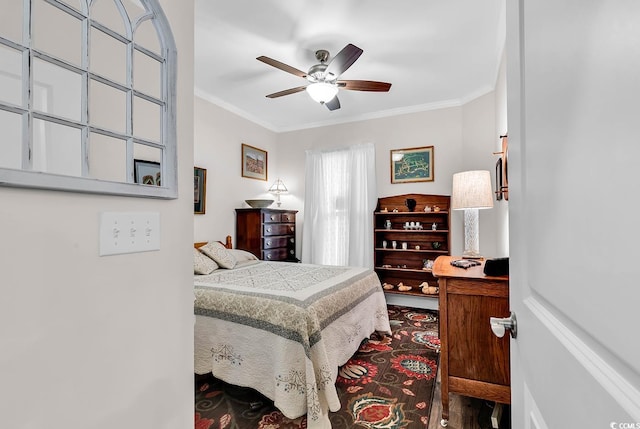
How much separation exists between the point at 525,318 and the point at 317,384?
150 cm

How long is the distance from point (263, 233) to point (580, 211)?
386cm

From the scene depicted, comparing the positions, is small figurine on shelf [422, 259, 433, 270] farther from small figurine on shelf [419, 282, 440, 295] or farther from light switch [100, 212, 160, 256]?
light switch [100, 212, 160, 256]

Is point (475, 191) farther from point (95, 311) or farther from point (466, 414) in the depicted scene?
point (95, 311)

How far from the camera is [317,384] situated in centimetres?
188

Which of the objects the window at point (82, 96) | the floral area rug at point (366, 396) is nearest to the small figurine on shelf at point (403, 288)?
the floral area rug at point (366, 396)

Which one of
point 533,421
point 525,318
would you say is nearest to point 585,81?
point 525,318

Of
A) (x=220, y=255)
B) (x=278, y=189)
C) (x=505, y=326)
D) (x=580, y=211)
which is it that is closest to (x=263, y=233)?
(x=220, y=255)

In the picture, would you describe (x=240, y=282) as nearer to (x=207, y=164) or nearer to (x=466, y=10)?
(x=207, y=164)

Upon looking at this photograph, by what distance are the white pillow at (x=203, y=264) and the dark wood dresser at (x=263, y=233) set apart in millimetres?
964

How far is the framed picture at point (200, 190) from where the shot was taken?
3674 millimetres

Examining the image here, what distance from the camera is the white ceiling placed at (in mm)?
2312

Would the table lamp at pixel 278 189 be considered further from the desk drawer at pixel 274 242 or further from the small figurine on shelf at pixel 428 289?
the small figurine on shelf at pixel 428 289

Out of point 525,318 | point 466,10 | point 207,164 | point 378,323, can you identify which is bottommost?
point 378,323

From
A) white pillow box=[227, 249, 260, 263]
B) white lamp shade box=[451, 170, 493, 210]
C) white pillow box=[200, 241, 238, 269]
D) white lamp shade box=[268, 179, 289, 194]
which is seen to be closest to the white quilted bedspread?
white pillow box=[200, 241, 238, 269]
